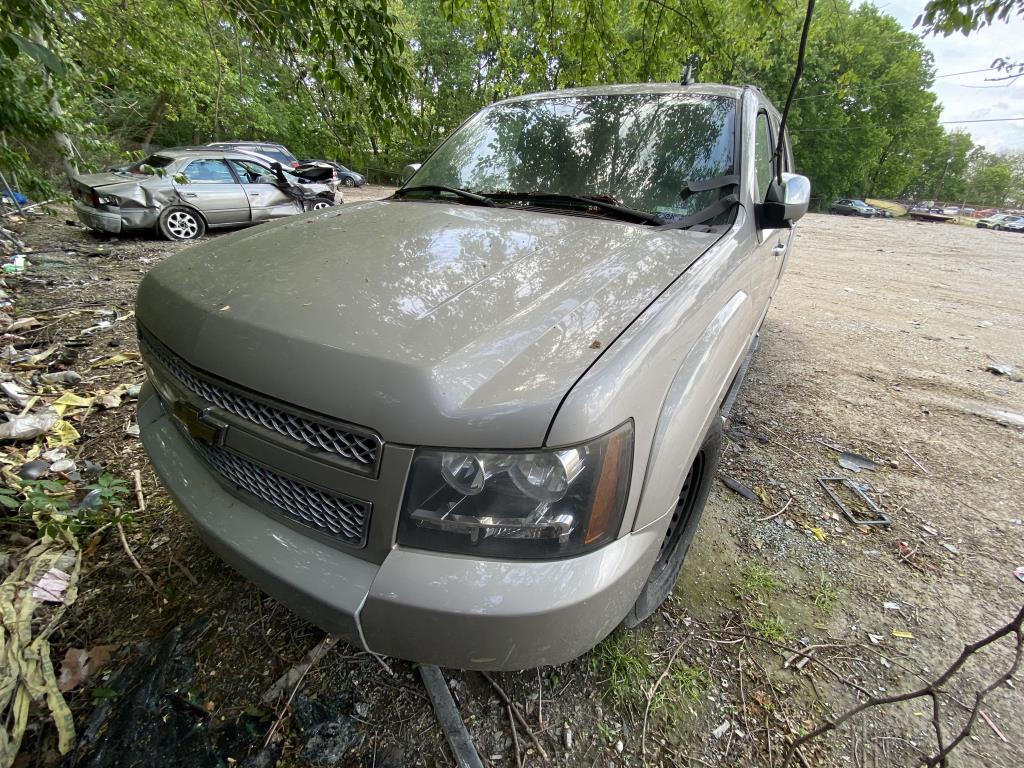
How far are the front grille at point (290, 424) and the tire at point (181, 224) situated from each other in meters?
8.57

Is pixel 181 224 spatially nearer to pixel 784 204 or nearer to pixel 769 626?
pixel 784 204

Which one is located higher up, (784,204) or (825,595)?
(784,204)

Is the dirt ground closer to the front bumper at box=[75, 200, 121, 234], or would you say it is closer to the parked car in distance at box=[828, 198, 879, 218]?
the front bumper at box=[75, 200, 121, 234]

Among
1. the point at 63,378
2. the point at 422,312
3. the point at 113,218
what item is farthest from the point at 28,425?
the point at 113,218

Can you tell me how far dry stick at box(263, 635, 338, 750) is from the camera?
1400 mm

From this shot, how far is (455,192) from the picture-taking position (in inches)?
90.9

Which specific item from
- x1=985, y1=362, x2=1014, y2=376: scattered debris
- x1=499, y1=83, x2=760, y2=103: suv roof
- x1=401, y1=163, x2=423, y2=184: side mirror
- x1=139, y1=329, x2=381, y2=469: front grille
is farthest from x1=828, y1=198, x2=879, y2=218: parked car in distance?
x1=139, y1=329, x2=381, y2=469: front grille

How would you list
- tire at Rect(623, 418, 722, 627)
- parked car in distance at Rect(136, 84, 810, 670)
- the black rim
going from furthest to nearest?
the black rim
tire at Rect(623, 418, 722, 627)
parked car in distance at Rect(136, 84, 810, 670)

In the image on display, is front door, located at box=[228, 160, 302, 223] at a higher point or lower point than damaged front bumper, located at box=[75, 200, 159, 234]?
higher

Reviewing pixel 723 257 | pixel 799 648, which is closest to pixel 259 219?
pixel 723 257

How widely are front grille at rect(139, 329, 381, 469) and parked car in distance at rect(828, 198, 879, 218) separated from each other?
4378 centimetres

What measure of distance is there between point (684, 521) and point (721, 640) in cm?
43

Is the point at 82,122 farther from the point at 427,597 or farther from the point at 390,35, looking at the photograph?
the point at 427,597

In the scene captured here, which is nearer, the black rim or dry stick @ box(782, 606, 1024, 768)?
dry stick @ box(782, 606, 1024, 768)
